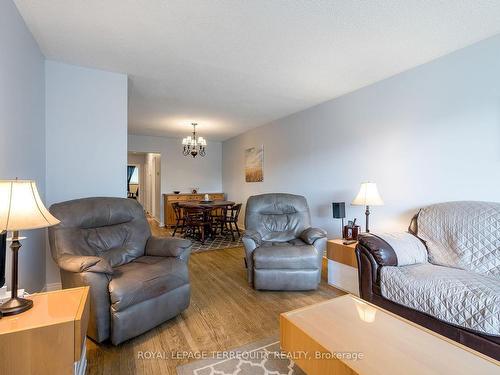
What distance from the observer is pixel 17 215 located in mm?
1187

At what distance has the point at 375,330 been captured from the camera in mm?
1410

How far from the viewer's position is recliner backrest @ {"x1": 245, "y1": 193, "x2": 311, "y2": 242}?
3295 mm

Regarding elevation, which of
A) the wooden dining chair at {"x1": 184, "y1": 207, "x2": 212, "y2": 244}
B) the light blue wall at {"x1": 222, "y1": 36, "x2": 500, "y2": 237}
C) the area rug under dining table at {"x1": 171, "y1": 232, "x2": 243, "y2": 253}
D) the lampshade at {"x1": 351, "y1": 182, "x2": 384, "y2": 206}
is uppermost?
the light blue wall at {"x1": 222, "y1": 36, "x2": 500, "y2": 237}

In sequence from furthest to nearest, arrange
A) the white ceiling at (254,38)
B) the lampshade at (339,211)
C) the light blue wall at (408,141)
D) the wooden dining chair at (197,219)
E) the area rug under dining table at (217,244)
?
the wooden dining chair at (197,219), the area rug under dining table at (217,244), the lampshade at (339,211), the light blue wall at (408,141), the white ceiling at (254,38)

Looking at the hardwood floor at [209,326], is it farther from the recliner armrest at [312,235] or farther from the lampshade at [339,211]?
the lampshade at [339,211]

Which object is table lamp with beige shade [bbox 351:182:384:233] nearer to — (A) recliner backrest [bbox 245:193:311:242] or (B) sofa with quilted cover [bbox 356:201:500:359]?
(B) sofa with quilted cover [bbox 356:201:500:359]

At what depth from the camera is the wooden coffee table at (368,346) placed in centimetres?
112

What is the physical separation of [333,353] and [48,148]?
10.1 feet

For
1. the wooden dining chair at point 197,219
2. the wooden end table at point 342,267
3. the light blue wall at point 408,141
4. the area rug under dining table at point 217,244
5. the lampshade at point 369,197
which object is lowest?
the area rug under dining table at point 217,244

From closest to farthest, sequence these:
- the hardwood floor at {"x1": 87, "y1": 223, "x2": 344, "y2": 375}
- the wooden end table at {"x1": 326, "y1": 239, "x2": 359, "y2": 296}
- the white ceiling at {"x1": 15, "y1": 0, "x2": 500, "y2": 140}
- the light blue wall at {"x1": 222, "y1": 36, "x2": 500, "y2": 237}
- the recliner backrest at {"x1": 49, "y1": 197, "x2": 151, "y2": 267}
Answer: the hardwood floor at {"x1": 87, "y1": 223, "x2": 344, "y2": 375}
the white ceiling at {"x1": 15, "y1": 0, "x2": 500, "y2": 140}
the recliner backrest at {"x1": 49, "y1": 197, "x2": 151, "y2": 267}
the light blue wall at {"x1": 222, "y1": 36, "x2": 500, "y2": 237}
the wooden end table at {"x1": 326, "y1": 239, "x2": 359, "y2": 296}

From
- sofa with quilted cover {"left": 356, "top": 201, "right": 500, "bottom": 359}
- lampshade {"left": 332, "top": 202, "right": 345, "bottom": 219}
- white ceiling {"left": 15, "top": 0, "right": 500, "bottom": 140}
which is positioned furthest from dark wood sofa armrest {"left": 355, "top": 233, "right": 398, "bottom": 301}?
white ceiling {"left": 15, "top": 0, "right": 500, "bottom": 140}

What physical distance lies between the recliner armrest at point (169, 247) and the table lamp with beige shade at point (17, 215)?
1.08 m

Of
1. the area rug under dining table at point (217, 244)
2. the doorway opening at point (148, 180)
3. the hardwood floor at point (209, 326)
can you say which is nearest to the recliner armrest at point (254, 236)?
the hardwood floor at point (209, 326)

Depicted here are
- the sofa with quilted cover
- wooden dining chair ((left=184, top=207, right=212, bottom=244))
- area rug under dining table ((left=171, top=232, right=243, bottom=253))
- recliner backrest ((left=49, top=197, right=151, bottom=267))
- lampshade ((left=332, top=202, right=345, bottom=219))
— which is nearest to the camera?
the sofa with quilted cover
